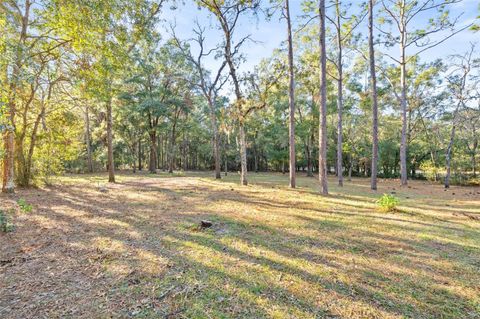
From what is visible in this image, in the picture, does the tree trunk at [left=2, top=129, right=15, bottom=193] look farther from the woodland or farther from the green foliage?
the green foliage

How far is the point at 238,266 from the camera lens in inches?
126

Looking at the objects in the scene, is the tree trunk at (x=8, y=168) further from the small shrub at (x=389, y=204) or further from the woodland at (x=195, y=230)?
the small shrub at (x=389, y=204)

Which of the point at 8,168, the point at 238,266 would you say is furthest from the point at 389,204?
the point at 8,168

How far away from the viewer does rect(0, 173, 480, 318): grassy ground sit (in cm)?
238

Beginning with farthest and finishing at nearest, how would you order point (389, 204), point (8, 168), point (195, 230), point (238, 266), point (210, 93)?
point (210, 93) → point (8, 168) → point (389, 204) → point (195, 230) → point (238, 266)

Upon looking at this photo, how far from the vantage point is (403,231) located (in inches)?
190

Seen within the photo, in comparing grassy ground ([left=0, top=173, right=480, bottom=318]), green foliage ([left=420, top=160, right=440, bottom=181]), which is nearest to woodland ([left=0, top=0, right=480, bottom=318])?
grassy ground ([left=0, top=173, right=480, bottom=318])

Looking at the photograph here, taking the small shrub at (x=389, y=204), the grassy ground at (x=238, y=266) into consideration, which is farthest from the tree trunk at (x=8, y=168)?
the small shrub at (x=389, y=204)

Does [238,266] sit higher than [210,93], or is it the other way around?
[210,93]

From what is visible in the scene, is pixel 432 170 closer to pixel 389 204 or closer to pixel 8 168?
pixel 389 204

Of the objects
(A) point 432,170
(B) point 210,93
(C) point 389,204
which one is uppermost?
(B) point 210,93

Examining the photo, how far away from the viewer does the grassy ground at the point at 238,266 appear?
2385 mm

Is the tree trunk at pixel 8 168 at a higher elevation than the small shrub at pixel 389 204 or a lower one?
higher

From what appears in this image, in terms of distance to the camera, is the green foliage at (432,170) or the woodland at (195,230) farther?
the green foliage at (432,170)
